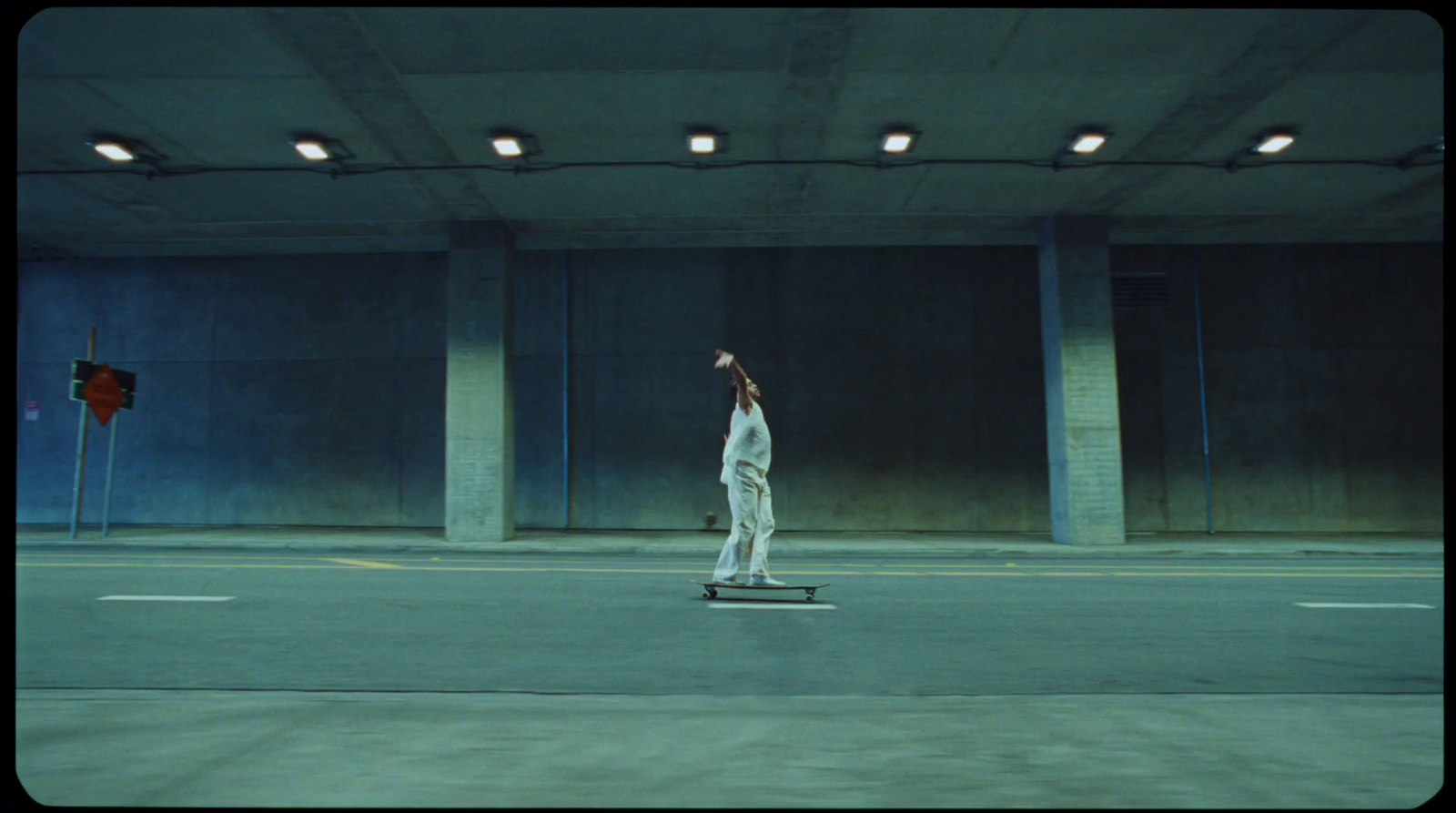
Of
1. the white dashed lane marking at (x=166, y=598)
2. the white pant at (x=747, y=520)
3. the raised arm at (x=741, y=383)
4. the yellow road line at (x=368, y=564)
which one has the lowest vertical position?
the white dashed lane marking at (x=166, y=598)

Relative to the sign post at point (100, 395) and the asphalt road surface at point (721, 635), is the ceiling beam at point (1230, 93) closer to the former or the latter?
the asphalt road surface at point (721, 635)

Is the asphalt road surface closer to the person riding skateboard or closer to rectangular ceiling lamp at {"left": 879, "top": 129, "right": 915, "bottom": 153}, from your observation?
the person riding skateboard

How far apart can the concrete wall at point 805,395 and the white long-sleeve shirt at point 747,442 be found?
10.2 metres

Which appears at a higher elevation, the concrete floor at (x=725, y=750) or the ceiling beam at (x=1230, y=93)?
the ceiling beam at (x=1230, y=93)

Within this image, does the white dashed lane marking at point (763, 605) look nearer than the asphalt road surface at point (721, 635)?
No

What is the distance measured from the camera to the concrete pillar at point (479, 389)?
1570 centimetres

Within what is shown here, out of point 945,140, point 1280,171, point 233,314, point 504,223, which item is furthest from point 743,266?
point 233,314

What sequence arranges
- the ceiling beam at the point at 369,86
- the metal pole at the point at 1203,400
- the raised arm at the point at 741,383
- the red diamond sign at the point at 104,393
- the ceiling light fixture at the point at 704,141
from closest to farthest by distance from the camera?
the raised arm at the point at 741,383 < the ceiling beam at the point at 369,86 < the ceiling light fixture at the point at 704,141 < the red diamond sign at the point at 104,393 < the metal pole at the point at 1203,400

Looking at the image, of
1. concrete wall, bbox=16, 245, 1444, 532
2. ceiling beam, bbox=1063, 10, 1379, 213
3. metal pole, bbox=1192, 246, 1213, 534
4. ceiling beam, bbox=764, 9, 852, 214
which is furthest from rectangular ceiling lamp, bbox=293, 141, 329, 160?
metal pole, bbox=1192, 246, 1213, 534

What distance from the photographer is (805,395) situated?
18.7 m

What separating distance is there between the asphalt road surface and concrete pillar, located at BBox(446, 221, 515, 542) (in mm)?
4998

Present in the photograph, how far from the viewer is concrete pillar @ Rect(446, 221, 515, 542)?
15703mm

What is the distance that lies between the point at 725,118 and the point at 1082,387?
27.4 feet

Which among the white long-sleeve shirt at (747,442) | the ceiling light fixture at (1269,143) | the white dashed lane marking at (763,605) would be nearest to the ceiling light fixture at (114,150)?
the white long-sleeve shirt at (747,442)
